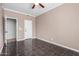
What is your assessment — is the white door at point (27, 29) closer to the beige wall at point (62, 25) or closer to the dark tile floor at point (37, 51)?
the beige wall at point (62, 25)

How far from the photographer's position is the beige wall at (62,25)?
14.7ft

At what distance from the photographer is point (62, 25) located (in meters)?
5.38

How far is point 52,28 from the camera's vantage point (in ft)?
20.8

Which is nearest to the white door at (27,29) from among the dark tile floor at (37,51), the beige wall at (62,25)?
the beige wall at (62,25)

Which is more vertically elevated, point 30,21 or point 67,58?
point 30,21

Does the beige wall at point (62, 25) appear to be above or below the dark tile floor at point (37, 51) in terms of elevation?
above

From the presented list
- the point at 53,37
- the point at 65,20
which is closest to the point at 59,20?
the point at 65,20

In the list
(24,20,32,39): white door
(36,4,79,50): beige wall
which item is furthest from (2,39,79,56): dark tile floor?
(24,20,32,39): white door

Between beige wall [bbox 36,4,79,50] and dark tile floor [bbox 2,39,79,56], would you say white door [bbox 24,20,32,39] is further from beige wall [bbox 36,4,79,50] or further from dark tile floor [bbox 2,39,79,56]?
dark tile floor [bbox 2,39,79,56]

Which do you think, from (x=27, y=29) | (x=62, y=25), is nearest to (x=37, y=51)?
(x=62, y=25)

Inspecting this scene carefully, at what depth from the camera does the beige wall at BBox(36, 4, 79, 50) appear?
4488 mm

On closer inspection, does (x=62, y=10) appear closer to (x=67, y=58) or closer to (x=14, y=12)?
(x=14, y=12)

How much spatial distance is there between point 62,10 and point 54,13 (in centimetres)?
83

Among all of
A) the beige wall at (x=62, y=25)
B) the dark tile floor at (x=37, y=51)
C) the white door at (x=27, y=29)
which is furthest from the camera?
the white door at (x=27, y=29)
